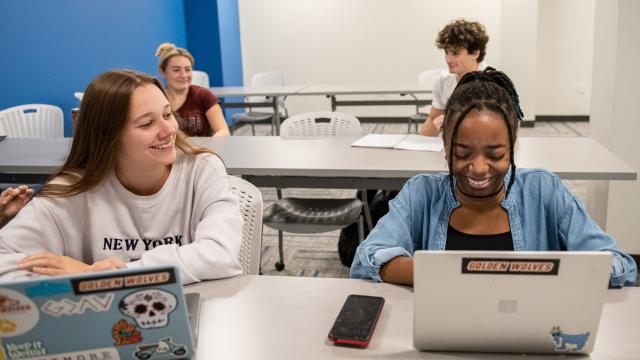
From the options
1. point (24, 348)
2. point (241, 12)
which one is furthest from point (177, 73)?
point (241, 12)

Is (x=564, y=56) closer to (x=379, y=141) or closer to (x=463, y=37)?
(x=463, y=37)

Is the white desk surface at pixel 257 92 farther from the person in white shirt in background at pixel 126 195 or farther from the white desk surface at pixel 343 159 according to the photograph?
the person in white shirt in background at pixel 126 195

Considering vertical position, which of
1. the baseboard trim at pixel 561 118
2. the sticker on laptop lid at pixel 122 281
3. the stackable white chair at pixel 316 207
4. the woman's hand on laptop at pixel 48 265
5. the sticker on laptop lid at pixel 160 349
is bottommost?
the baseboard trim at pixel 561 118

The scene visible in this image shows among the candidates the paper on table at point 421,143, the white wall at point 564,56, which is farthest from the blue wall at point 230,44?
the paper on table at point 421,143

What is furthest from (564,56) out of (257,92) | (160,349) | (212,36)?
(160,349)

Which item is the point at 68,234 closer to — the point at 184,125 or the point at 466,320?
the point at 466,320

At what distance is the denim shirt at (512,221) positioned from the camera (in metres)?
1.33

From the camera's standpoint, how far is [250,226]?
1.70m

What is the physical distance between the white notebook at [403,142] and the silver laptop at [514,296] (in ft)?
5.66

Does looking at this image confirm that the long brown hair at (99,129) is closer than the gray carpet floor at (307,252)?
Yes

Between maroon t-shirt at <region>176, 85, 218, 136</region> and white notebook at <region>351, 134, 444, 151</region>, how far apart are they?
115cm

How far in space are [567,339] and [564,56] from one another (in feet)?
22.5

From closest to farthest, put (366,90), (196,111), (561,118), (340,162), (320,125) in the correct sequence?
(340,162), (320,125), (196,111), (366,90), (561,118)

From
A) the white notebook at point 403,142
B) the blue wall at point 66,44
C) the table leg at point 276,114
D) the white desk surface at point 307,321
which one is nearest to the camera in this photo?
the white desk surface at point 307,321
